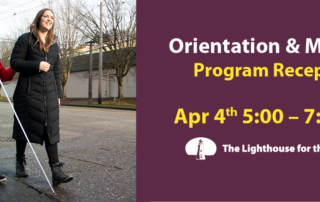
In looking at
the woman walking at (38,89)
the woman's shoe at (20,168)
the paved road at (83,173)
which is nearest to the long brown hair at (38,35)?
the woman walking at (38,89)

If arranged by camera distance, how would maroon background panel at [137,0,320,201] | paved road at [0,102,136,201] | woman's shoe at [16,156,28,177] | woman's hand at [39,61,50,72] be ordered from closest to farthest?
maroon background panel at [137,0,320,201] < paved road at [0,102,136,201] < woman's hand at [39,61,50,72] < woman's shoe at [16,156,28,177]

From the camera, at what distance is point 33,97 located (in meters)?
3.29

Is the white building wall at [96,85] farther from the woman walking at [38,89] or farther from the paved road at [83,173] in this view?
the woman walking at [38,89]

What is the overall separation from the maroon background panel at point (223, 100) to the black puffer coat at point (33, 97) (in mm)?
1417

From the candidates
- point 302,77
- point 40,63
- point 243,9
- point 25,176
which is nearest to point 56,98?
point 40,63

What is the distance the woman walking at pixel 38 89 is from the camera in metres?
3.29

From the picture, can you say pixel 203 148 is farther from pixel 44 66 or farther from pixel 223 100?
pixel 44 66

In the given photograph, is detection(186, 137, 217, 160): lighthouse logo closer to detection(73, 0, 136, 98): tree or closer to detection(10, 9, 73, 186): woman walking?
detection(10, 9, 73, 186): woman walking

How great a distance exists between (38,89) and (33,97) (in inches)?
3.5

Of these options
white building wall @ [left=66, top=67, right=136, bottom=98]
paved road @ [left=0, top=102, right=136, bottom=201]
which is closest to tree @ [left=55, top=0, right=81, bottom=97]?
white building wall @ [left=66, top=67, right=136, bottom=98]

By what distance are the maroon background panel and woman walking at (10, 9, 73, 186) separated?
4.59 ft

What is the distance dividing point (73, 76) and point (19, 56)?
41.2 meters

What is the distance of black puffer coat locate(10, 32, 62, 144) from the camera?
10.8 ft

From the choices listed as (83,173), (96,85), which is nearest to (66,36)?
(96,85)
